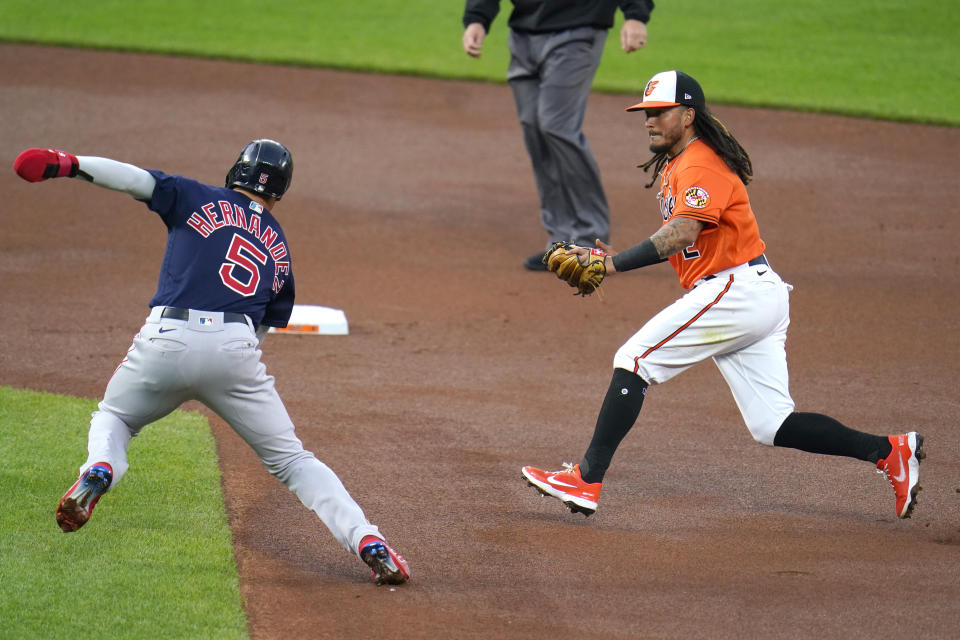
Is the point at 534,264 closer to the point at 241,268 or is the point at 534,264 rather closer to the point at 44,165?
the point at 241,268

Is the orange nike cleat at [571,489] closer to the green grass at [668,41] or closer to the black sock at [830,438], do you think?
the black sock at [830,438]

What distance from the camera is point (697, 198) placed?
4.76 metres

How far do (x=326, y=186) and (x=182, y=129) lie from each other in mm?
1962

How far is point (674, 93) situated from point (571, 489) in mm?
1649

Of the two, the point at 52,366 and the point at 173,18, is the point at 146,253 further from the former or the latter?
the point at 173,18

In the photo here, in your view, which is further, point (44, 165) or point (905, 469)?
point (905, 469)

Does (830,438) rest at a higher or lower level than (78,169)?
lower

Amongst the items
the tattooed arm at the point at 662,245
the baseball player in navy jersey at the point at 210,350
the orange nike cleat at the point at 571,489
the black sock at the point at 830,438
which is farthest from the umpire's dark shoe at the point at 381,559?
the black sock at the point at 830,438

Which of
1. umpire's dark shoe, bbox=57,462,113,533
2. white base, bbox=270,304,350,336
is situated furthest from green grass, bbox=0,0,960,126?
umpire's dark shoe, bbox=57,462,113,533

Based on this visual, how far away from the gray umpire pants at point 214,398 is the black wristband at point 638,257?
4.57 ft

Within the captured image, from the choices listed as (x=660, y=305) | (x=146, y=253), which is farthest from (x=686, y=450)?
(x=146, y=253)

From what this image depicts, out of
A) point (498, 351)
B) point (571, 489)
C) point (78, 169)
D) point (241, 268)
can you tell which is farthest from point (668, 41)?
point (78, 169)

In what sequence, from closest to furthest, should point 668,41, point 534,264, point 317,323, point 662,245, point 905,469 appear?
point 662,245 → point 905,469 → point 317,323 → point 534,264 → point 668,41

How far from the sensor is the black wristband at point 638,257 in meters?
4.70
